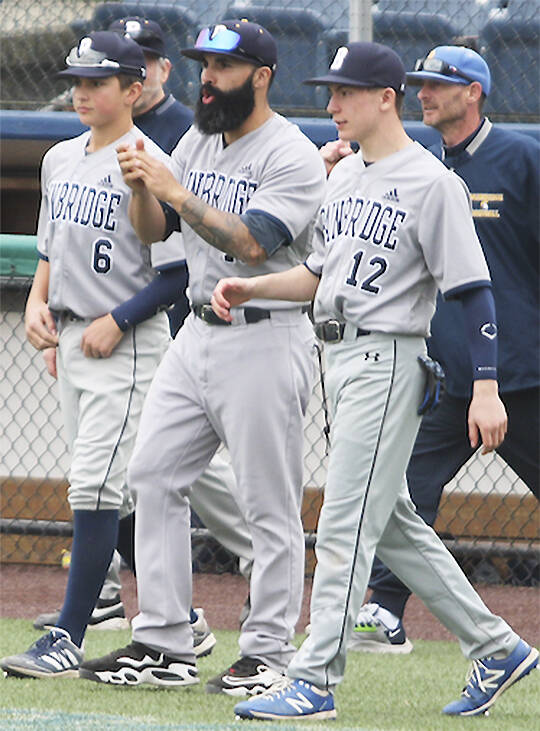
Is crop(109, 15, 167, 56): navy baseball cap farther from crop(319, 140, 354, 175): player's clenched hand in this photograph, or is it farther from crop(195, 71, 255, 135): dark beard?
crop(195, 71, 255, 135): dark beard

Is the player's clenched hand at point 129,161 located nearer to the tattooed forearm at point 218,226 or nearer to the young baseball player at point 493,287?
the tattooed forearm at point 218,226

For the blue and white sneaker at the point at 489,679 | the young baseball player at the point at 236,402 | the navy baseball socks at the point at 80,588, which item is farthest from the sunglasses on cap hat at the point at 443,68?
the blue and white sneaker at the point at 489,679

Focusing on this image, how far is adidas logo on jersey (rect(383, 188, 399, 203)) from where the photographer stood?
3.37 m

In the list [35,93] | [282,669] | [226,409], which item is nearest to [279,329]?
[226,409]

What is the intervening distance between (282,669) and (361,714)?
329mm

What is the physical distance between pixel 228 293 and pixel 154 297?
76 cm

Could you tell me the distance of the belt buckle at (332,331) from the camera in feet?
11.2

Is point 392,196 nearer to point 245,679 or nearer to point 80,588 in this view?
point 245,679

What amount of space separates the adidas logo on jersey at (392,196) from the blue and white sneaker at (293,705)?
3.82 feet

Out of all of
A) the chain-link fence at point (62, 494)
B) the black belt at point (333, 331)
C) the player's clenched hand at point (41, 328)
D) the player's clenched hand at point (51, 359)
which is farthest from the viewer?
the chain-link fence at point (62, 494)

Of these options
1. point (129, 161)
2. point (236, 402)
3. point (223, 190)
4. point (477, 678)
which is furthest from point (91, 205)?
point (477, 678)

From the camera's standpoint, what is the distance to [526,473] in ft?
15.0

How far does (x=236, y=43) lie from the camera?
12.0 feet

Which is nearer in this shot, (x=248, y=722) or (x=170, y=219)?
(x=248, y=722)
